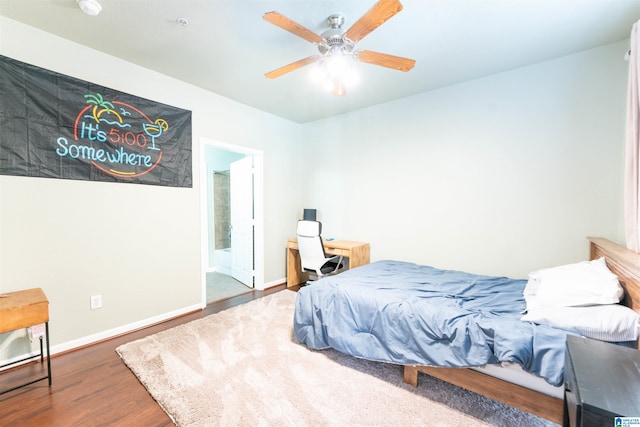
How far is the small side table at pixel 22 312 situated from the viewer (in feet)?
5.52

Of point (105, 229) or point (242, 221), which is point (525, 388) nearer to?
point (105, 229)

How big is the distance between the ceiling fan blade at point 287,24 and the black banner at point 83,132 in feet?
6.20

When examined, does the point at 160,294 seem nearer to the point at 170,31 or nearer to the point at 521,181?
the point at 170,31

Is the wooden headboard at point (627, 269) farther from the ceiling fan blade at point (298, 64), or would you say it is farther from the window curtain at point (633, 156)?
the ceiling fan blade at point (298, 64)

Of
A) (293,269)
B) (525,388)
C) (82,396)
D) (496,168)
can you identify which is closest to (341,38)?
(496,168)

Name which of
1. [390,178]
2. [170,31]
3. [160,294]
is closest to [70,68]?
[170,31]

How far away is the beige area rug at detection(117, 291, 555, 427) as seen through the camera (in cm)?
158

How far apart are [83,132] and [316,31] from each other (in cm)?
222

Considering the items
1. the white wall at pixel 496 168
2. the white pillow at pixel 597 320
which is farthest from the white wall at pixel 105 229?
the white pillow at pixel 597 320

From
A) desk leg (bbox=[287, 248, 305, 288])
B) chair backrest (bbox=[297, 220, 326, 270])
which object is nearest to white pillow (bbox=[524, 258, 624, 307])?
chair backrest (bbox=[297, 220, 326, 270])

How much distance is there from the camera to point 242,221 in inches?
167

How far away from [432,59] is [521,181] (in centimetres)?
154

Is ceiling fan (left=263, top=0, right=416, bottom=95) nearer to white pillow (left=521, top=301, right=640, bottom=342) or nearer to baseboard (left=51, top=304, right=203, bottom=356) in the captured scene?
white pillow (left=521, top=301, right=640, bottom=342)

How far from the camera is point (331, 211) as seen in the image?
432 cm
